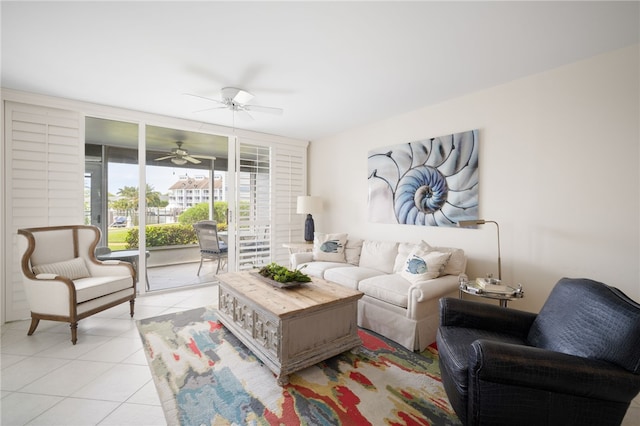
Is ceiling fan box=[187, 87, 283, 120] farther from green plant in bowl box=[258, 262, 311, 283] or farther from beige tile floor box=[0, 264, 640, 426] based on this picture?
beige tile floor box=[0, 264, 640, 426]

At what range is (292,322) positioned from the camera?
2.02 meters

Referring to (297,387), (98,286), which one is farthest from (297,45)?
(98,286)

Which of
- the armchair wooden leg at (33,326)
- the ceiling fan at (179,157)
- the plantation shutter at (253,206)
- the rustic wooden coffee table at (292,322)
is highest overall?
the ceiling fan at (179,157)

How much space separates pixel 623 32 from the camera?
1.95 meters

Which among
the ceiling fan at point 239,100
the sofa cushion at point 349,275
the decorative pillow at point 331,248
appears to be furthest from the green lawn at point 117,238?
the sofa cushion at point 349,275

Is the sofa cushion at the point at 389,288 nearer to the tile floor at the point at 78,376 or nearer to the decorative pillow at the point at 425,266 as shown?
the decorative pillow at the point at 425,266

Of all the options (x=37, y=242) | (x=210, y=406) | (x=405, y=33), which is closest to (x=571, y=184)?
(x=405, y=33)

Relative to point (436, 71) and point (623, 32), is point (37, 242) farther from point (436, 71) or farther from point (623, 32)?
point (623, 32)

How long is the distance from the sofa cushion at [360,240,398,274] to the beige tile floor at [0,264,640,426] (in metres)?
2.09

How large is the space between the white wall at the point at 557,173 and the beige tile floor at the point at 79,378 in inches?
40.9

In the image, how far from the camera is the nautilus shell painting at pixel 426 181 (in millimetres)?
3023

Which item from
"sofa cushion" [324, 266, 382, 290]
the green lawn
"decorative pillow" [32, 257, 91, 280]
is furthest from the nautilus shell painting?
the green lawn

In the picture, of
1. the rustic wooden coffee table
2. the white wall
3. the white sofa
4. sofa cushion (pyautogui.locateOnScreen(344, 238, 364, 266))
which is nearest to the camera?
the rustic wooden coffee table

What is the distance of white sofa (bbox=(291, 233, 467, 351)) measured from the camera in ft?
8.01
